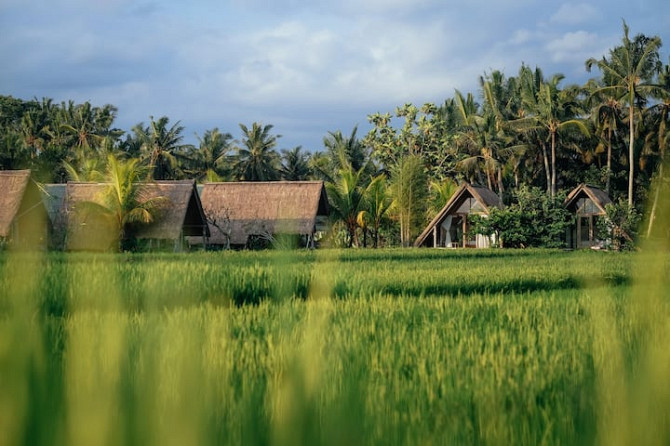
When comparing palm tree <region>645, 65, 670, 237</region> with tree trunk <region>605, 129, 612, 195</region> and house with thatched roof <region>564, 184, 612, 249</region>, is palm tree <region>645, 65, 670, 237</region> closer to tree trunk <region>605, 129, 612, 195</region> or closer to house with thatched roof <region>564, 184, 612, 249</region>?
tree trunk <region>605, 129, 612, 195</region>

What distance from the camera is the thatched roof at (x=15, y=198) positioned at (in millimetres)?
19078

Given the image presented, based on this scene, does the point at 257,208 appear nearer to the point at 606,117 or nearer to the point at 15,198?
the point at 15,198

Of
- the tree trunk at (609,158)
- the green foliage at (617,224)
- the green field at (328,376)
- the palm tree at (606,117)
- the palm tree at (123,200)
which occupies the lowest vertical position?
the green field at (328,376)

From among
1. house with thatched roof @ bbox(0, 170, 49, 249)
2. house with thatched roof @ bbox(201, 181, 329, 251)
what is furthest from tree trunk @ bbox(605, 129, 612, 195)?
house with thatched roof @ bbox(0, 170, 49, 249)

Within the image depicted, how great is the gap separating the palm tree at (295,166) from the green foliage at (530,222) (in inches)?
578

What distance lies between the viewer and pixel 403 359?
9.72ft

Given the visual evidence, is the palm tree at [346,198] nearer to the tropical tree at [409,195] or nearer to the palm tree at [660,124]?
the tropical tree at [409,195]

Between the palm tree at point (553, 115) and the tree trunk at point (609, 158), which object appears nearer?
the palm tree at point (553, 115)

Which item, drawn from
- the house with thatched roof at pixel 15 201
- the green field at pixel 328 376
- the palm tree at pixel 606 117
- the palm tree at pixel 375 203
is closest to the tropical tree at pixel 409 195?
the palm tree at pixel 375 203

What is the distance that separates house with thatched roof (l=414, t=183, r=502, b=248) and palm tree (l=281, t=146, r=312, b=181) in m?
10.5

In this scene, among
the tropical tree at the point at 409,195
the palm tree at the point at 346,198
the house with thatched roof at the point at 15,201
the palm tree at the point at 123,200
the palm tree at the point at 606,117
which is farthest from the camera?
the tropical tree at the point at 409,195

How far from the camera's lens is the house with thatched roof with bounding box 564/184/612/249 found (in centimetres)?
2747

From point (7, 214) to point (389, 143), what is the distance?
20.5 meters

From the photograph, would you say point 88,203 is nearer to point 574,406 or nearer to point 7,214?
point 7,214
